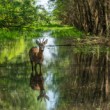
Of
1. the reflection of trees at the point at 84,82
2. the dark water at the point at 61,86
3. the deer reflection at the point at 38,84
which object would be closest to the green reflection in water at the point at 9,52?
the dark water at the point at 61,86

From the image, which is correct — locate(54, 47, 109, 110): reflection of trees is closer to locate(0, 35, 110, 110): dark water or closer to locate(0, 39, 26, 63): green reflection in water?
locate(0, 35, 110, 110): dark water

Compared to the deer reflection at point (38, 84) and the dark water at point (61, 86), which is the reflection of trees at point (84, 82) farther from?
the deer reflection at point (38, 84)

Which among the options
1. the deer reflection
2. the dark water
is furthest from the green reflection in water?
the deer reflection

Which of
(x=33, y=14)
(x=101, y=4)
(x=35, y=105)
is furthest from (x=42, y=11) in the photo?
(x=35, y=105)

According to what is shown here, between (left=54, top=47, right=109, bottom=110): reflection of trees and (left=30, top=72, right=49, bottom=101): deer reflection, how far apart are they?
1.55 ft

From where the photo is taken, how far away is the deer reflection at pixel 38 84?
11.0 meters

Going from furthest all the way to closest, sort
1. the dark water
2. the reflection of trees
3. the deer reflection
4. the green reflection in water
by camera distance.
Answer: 1. the green reflection in water
2. the deer reflection
3. the reflection of trees
4. the dark water

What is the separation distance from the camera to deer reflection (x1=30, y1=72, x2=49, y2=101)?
→ 1102 centimetres

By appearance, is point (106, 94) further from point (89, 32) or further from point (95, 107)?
point (89, 32)

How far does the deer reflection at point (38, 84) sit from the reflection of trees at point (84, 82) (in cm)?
47

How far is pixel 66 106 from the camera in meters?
9.62

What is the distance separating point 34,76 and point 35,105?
4.53 m

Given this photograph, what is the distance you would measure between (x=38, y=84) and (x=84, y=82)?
139 centimetres

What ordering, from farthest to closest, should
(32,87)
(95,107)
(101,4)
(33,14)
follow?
(101,4) → (33,14) → (32,87) → (95,107)
